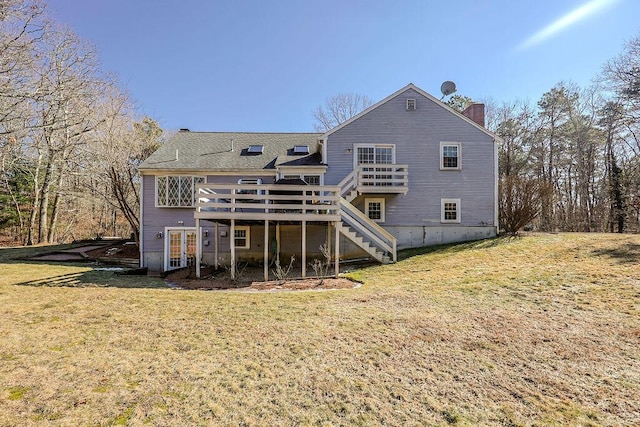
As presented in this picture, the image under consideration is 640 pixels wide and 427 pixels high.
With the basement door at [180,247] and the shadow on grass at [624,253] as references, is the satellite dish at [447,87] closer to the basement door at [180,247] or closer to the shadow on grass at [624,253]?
the shadow on grass at [624,253]

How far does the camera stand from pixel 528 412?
11.4 ft

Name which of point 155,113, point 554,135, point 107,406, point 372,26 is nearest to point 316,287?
point 107,406

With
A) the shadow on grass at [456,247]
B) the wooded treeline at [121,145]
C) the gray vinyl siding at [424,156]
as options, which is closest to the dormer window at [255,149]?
the gray vinyl siding at [424,156]

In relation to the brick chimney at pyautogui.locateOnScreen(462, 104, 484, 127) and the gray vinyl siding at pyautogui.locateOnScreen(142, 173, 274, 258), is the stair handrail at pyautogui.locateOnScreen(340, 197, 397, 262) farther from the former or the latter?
the brick chimney at pyautogui.locateOnScreen(462, 104, 484, 127)

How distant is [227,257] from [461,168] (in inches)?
514

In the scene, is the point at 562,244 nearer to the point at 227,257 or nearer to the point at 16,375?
the point at 227,257

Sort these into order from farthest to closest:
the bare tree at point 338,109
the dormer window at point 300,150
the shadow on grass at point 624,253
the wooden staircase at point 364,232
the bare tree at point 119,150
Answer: the bare tree at point 338,109 → the bare tree at point 119,150 → the dormer window at point 300,150 → the wooden staircase at point 364,232 → the shadow on grass at point 624,253

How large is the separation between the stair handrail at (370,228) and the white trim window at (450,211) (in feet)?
13.5

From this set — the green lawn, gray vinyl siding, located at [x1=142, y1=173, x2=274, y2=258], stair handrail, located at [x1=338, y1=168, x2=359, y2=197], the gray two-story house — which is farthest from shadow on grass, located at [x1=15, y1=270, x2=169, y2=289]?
stair handrail, located at [x1=338, y1=168, x2=359, y2=197]

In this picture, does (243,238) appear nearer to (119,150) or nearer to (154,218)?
(154,218)

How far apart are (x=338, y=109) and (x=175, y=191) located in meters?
22.3

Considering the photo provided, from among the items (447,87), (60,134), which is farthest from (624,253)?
(60,134)

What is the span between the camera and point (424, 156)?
16.5 m

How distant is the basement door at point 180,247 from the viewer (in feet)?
52.6
